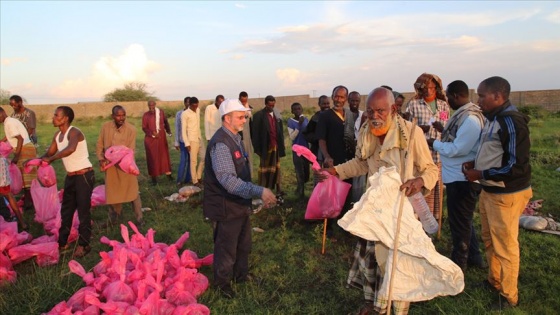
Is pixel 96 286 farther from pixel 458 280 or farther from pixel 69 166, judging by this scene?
pixel 458 280

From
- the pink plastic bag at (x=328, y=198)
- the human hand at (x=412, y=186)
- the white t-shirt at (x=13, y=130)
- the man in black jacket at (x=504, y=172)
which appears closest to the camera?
the human hand at (x=412, y=186)

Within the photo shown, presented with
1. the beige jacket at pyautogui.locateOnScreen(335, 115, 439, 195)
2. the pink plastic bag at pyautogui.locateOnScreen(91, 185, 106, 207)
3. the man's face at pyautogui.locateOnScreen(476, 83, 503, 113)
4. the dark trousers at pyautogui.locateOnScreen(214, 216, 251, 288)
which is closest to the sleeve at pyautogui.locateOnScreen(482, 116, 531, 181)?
the man's face at pyautogui.locateOnScreen(476, 83, 503, 113)

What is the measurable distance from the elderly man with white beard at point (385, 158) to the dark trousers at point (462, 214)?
1.09 m

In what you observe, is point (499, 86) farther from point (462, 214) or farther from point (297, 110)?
point (297, 110)

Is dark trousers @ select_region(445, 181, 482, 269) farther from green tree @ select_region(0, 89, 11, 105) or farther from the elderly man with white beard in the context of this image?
green tree @ select_region(0, 89, 11, 105)

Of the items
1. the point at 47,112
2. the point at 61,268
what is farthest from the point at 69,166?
the point at 47,112

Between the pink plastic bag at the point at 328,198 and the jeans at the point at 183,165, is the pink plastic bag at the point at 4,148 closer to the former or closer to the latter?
the jeans at the point at 183,165

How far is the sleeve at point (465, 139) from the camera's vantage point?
11.9 feet

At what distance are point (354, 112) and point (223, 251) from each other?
110 inches

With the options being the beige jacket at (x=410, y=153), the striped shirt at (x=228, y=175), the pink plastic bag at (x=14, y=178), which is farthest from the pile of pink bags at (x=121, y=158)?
the beige jacket at (x=410, y=153)

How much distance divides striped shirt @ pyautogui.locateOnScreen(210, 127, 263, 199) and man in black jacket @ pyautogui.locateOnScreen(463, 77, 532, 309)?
1.75m

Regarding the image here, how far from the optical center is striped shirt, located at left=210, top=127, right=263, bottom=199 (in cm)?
330

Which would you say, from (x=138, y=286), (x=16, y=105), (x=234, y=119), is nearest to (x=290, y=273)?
(x=138, y=286)

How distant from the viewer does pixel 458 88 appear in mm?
3941
